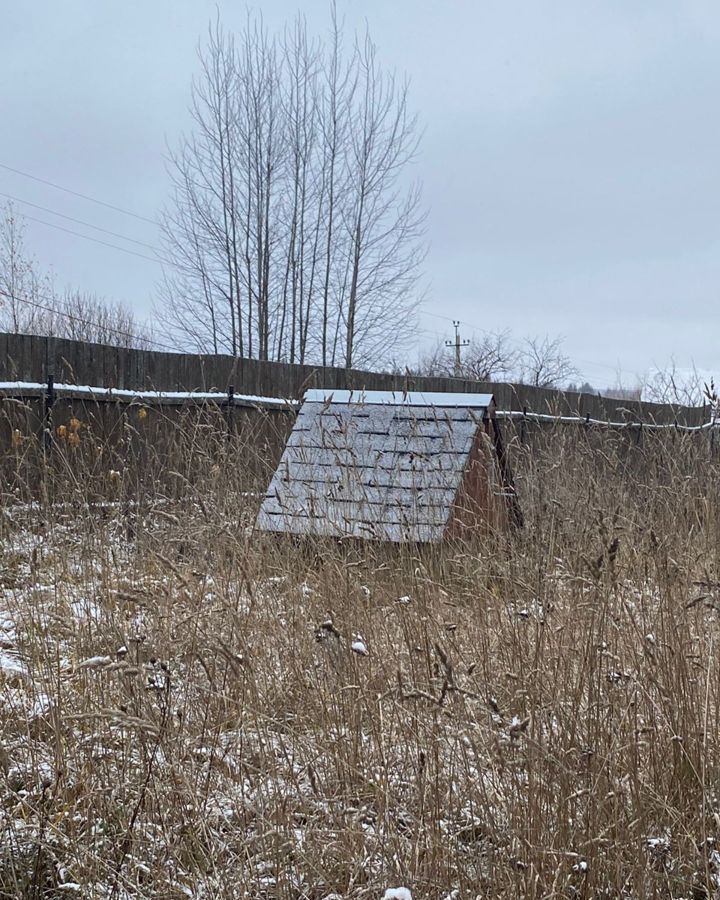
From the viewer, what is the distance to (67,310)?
78.4 ft

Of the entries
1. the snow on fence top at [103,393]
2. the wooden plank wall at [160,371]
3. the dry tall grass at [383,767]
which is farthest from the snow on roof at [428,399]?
the dry tall grass at [383,767]

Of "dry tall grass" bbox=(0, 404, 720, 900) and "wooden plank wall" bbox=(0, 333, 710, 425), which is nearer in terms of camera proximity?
"dry tall grass" bbox=(0, 404, 720, 900)

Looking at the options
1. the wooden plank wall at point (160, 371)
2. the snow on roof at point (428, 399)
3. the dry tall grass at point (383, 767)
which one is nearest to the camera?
the dry tall grass at point (383, 767)

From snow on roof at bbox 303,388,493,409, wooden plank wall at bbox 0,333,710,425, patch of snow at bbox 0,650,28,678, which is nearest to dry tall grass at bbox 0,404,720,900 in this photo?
patch of snow at bbox 0,650,28,678

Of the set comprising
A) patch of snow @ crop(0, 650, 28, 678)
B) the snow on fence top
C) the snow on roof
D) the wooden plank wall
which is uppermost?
the wooden plank wall

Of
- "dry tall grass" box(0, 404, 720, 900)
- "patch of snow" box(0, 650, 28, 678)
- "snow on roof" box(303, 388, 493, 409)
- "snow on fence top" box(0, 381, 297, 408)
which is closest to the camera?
"dry tall grass" box(0, 404, 720, 900)

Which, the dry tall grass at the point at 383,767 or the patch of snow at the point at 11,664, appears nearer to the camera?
the dry tall grass at the point at 383,767

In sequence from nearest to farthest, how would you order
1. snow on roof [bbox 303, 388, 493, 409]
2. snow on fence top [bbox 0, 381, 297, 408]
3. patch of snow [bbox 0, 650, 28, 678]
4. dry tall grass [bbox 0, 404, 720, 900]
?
dry tall grass [bbox 0, 404, 720, 900] → patch of snow [bbox 0, 650, 28, 678] → snow on roof [bbox 303, 388, 493, 409] → snow on fence top [bbox 0, 381, 297, 408]

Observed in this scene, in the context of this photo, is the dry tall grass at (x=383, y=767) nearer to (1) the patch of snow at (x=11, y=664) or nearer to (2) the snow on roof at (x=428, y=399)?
(1) the patch of snow at (x=11, y=664)

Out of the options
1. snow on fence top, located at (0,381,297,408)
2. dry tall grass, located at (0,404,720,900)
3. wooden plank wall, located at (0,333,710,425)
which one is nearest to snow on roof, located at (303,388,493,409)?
wooden plank wall, located at (0,333,710,425)

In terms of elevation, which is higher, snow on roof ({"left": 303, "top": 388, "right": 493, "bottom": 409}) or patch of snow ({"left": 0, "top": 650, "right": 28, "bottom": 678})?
snow on roof ({"left": 303, "top": 388, "right": 493, "bottom": 409})

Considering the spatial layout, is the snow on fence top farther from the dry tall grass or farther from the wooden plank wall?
the dry tall grass

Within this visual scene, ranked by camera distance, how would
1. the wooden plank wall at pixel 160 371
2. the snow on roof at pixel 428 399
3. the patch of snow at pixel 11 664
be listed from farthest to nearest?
the wooden plank wall at pixel 160 371, the snow on roof at pixel 428 399, the patch of snow at pixel 11 664

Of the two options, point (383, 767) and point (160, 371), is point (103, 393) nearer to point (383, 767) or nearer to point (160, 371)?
point (160, 371)
